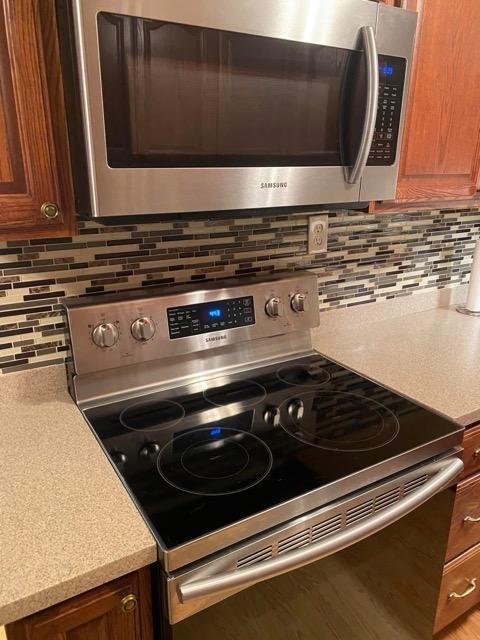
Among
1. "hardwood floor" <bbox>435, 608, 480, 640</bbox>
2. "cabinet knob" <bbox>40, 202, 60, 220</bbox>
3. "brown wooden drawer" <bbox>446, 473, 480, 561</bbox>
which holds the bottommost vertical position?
"hardwood floor" <bbox>435, 608, 480, 640</bbox>

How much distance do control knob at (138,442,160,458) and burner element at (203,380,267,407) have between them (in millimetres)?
208

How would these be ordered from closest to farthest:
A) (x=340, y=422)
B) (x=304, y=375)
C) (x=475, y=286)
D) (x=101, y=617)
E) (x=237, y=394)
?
1. (x=101, y=617)
2. (x=340, y=422)
3. (x=237, y=394)
4. (x=304, y=375)
5. (x=475, y=286)

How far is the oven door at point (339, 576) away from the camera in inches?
29.2

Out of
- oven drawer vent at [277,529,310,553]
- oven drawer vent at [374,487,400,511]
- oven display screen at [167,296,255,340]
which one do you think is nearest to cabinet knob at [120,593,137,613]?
oven drawer vent at [277,529,310,553]

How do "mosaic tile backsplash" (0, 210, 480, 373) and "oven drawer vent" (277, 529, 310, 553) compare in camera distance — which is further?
"mosaic tile backsplash" (0, 210, 480, 373)

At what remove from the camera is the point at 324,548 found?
31.7 inches

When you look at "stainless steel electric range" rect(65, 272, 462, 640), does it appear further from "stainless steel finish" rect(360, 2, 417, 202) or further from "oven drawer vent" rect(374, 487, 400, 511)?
"stainless steel finish" rect(360, 2, 417, 202)

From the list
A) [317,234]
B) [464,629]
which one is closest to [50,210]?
[317,234]

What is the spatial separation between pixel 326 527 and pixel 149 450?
365mm

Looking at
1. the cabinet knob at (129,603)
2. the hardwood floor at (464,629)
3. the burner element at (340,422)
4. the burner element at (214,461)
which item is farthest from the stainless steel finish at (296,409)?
the hardwood floor at (464,629)

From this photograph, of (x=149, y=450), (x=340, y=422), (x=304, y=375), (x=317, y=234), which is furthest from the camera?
(x=317, y=234)

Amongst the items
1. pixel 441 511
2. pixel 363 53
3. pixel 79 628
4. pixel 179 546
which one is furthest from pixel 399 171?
pixel 79 628

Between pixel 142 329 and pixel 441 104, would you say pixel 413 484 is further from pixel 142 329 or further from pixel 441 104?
pixel 441 104

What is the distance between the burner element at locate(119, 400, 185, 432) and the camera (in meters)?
1.04
